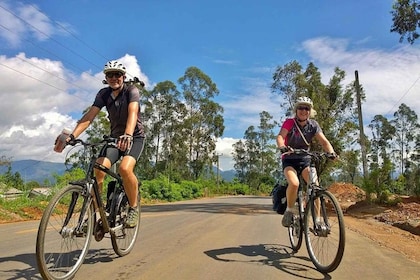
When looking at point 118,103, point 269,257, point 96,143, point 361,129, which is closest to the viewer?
point 96,143

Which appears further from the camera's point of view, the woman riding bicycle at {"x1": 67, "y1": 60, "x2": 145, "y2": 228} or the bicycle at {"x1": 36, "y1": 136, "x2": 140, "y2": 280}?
the woman riding bicycle at {"x1": 67, "y1": 60, "x2": 145, "y2": 228}

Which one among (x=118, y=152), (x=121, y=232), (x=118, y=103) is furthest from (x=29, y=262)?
(x=118, y=103)

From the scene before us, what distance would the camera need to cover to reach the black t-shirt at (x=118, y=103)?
179 inches

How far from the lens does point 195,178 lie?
5397cm

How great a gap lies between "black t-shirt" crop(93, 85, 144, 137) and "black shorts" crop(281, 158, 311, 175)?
213 centimetres

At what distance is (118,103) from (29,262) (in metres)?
2.00

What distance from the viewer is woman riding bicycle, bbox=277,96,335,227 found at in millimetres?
5203

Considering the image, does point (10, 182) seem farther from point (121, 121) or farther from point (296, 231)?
point (296, 231)

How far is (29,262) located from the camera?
4.27m

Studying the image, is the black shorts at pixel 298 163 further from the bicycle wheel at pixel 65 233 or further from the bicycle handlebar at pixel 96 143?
the bicycle wheel at pixel 65 233

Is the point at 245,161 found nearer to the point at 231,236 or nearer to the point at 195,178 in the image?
the point at 195,178

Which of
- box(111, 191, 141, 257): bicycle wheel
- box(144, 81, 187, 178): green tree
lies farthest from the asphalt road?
box(144, 81, 187, 178): green tree

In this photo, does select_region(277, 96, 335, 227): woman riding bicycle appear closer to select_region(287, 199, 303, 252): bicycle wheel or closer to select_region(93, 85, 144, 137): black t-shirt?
select_region(287, 199, 303, 252): bicycle wheel

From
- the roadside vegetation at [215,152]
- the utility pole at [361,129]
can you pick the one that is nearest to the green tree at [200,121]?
the roadside vegetation at [215,152]
